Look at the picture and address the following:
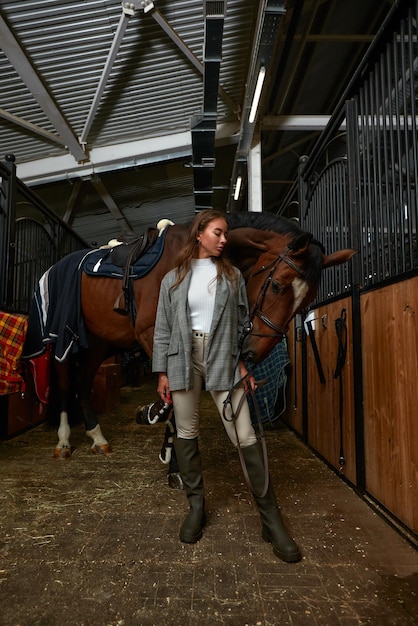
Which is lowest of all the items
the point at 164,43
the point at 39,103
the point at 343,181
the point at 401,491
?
the point at 401,491

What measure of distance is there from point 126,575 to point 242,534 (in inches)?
19.3

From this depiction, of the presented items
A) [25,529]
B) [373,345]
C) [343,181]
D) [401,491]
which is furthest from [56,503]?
[343,181]

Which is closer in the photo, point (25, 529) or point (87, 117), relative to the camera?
point (25, 529)

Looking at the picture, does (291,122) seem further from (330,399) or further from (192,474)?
(192,474)

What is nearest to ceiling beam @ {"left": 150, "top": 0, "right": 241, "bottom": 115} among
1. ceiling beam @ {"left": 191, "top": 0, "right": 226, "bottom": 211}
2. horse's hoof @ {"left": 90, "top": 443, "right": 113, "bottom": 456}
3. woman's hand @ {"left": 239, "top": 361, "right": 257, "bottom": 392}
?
ceiling beam @ {"left": 191, "top": 0, "right": 226, "bottom": 211}

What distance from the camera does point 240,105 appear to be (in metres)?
4.90

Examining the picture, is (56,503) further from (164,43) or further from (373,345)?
(164,43)

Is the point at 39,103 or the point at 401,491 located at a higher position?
the point at 39,103

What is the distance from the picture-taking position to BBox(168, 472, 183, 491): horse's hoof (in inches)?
81.0

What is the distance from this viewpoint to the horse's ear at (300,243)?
1646 millimetres

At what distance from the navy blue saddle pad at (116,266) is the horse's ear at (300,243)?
2.78ft

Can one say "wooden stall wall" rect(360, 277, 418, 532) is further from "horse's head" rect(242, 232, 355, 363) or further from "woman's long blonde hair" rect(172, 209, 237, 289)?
"woman's long blonde hair" rect(172, 209, 237, 289)

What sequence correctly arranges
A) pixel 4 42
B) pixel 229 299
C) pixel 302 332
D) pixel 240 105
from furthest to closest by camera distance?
pixel 240 105 < pixel 4 42 < pixel 302 332 < pixel 229 299

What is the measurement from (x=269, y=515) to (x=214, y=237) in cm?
111
